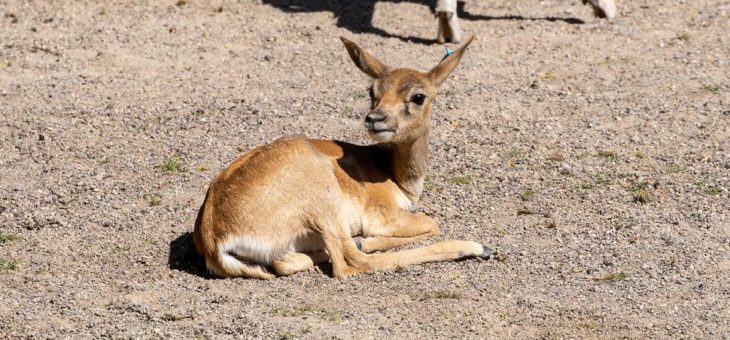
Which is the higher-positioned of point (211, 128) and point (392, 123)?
point (392, 123)

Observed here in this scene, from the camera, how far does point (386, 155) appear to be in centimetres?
900

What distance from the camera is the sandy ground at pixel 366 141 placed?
7.43 metres

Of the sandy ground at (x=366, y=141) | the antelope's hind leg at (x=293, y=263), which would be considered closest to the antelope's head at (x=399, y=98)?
the sandy ground at (x=366, y=141)

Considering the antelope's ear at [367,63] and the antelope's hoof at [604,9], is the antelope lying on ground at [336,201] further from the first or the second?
the antelope's hoof at [604,9]

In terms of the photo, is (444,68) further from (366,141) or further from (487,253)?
(366,141)

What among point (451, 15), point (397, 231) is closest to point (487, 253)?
point (397, 231)

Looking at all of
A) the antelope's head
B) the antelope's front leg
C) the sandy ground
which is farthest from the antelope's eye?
the sandy ground

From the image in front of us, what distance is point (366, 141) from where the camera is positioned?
10383 mm

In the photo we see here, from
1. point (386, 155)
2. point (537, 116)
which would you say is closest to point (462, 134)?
point (537, 116)

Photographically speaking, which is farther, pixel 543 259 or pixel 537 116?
pixel 537 116

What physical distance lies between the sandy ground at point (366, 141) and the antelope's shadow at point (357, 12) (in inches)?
1.6

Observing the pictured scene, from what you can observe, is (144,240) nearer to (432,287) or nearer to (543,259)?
(432,287)

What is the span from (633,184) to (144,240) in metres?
3.57

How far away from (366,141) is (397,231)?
6.28ft
